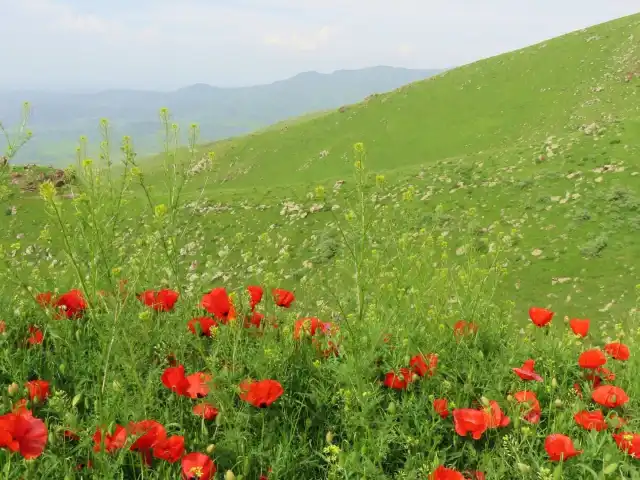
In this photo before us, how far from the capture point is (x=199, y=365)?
11.1 ft

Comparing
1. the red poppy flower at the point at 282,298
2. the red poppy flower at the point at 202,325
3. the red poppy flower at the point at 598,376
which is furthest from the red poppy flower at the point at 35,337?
the red poppy flower at the point at 598,376

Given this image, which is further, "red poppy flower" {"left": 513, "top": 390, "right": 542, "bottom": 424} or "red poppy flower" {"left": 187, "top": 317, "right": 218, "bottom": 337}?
"red poppy flower" {"left": 187, "top": 317, "right": 218, "bottom": 337}

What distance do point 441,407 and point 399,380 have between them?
1.14 feet

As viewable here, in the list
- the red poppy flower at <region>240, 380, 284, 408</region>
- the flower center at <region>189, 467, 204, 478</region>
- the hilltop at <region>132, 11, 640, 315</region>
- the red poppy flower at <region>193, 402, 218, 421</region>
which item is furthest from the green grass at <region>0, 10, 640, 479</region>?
the hilltop at <region>132, 11, 640, 315</region>

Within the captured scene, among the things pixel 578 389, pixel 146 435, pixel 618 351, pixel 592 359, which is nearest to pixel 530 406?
pixel 592 359

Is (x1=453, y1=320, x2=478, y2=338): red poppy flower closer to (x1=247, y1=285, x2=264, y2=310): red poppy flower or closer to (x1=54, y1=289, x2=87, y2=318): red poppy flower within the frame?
(x1=247, y1=285, x2=264, y2=310): red poppy flower

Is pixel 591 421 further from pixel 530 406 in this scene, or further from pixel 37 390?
pixel 37 390

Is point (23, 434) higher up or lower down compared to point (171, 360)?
higher up

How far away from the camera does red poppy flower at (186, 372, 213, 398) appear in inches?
107

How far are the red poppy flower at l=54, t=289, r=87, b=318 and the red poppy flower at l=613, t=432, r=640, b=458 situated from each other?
368cm

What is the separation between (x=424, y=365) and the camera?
3.27 m

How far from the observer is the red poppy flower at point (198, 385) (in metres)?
2.72

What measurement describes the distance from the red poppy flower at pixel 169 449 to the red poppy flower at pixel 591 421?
221cm

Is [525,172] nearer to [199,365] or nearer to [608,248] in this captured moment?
[608,248]
